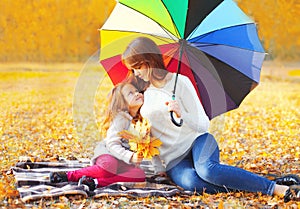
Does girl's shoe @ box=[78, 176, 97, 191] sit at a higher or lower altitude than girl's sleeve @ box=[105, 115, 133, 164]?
lower

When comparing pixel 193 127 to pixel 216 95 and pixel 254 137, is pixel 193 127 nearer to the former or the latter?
pixel 216 95

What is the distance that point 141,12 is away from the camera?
3.73 metres

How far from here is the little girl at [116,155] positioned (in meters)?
3.49

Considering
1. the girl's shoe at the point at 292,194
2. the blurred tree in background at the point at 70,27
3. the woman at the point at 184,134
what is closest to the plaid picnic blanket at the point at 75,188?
the woman at the point at 184,134

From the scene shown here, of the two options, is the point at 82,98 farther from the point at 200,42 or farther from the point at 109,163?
the point at 200,42

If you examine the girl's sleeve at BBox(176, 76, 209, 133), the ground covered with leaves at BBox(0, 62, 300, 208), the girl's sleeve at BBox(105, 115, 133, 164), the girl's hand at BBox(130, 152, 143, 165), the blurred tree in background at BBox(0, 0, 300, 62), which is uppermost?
the blurred tree in background at BBox(0, 0, 300, 62)

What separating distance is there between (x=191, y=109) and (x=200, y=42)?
492mm

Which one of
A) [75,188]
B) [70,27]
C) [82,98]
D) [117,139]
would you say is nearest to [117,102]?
[117,139]

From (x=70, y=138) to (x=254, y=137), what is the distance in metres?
2.26

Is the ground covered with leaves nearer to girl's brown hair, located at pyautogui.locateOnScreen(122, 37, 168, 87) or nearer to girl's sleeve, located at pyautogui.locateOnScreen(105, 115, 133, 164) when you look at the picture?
girl's sleeve, located at pyautogui.locateOnScreen(105, 115, 133, 164)

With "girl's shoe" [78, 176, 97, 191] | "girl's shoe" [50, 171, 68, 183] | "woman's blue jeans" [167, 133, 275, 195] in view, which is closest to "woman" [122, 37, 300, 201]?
"woman's blue jeans" [167, 133, 275, 195]

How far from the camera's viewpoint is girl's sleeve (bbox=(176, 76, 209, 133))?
3.51 metres

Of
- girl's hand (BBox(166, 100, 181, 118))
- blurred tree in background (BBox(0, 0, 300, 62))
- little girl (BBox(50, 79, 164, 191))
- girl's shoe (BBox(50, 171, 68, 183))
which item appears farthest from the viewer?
blurred tree in background (BBox(0, 0, 300, 62))

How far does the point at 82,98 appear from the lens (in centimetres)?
425
